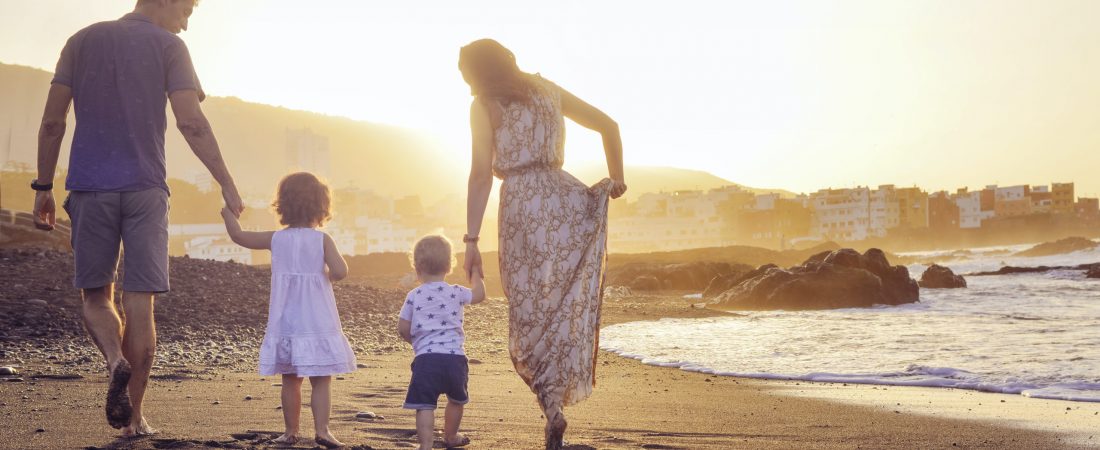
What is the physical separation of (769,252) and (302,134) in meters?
99.5

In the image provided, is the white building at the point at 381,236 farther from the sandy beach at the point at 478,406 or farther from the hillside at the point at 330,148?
the sandy beach at the point at 478,406

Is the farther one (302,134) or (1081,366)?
(302,134)

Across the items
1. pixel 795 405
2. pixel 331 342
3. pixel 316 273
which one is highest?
pixel 316 273

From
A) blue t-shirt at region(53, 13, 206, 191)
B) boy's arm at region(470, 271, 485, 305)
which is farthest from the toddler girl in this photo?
boy's arm at region(470, 271, 485, 305)

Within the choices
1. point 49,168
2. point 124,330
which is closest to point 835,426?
point 124,330

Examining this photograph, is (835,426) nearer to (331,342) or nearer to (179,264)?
(331,342)

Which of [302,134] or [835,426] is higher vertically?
[302,134]

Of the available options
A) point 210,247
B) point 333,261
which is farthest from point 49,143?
point 210,247

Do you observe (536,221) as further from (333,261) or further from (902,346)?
(902,346)

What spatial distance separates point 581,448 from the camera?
420cm

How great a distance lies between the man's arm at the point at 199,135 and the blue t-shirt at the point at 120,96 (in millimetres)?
49

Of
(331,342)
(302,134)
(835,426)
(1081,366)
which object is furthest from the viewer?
(302,134)

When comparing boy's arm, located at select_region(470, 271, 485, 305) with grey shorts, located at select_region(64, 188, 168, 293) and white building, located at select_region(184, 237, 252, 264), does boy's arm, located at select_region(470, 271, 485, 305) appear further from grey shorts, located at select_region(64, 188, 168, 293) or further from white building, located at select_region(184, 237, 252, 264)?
white building, located at select_region(184, 237, 252, 264)

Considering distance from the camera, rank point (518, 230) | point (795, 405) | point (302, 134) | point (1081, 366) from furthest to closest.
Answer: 1. point (302, 134)
2. point (1081, 366)
3. point (795, 405)
4. point (518, 230)
